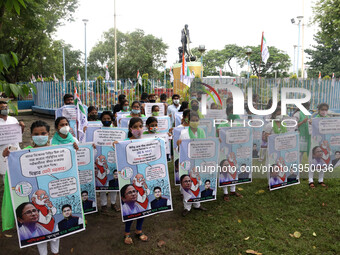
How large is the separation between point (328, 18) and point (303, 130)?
10.3m

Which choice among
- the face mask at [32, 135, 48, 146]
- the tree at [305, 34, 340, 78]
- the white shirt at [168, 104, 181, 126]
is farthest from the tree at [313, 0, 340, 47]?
the tree at [305, 34, 340, 78]

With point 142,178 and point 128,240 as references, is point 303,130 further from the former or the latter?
point 128,240

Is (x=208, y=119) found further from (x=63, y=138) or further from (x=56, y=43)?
(x=56, y=43)

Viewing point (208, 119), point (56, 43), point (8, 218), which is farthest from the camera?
point (56, 43)

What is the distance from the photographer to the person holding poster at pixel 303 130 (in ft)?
18.3

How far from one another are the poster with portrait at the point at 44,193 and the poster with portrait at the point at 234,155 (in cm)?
247

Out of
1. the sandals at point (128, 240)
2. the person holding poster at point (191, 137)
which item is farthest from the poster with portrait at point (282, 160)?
the sandals at point (128, 240)

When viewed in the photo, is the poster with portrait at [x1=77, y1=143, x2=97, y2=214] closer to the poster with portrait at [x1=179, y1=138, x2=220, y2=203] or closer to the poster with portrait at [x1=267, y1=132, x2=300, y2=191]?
the poster with portrait at [x1=179, y1=138, x2=220, y2=203]

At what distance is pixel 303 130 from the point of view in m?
5.79

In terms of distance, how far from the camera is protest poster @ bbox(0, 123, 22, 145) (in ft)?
17.3

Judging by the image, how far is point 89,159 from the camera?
405 centimetres

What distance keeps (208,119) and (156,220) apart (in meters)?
1.91

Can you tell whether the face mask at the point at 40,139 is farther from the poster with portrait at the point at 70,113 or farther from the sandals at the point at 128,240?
the poster with portrait at the point at 70,113

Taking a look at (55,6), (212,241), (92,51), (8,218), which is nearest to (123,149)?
(8,218)
